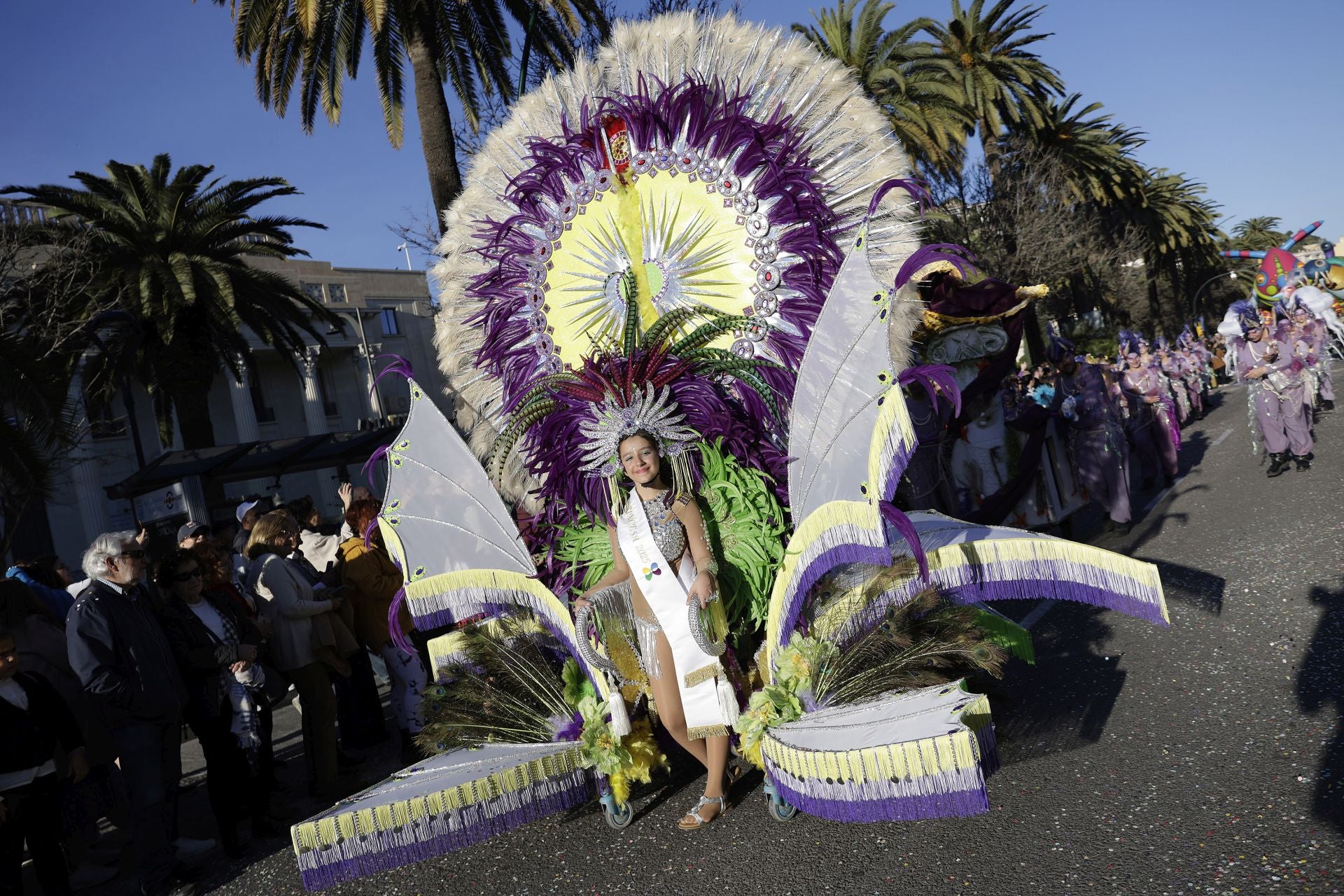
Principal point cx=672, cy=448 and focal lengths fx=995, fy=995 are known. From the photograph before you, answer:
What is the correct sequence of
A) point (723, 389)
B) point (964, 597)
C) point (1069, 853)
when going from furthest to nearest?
point (723, 389), point (964, 597), point (1069, 853)

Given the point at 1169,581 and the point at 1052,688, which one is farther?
the point at 1169,581

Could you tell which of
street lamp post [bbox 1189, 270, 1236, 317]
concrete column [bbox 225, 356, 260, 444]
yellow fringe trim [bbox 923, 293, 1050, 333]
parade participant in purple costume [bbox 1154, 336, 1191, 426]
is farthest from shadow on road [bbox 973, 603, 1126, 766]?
street lamp post [bbox 1189, 270, 1236, 317]

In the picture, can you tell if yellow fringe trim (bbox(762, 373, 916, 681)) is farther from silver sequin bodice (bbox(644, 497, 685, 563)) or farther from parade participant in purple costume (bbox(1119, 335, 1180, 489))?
parade participant in purple costume (bbox(1119, 335, 1180, 489))

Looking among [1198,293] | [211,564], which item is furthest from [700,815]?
[1198,293]

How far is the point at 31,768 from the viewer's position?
4.17 m

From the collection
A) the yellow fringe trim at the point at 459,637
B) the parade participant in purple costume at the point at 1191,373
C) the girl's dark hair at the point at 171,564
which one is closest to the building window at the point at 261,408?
the parade participant in purple costume at the point at 1191,373

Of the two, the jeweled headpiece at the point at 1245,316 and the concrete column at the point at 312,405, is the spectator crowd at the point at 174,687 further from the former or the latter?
the concrete column at the point at 312,405

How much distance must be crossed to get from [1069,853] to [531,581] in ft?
7.94

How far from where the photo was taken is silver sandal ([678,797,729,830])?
3.92m

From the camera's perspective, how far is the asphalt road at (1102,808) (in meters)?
3.06

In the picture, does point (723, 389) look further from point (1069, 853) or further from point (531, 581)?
point (1069, 853)

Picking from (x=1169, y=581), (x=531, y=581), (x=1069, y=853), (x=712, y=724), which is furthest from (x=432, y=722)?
(x=1169, y=581)

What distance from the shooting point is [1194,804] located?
3.31 m

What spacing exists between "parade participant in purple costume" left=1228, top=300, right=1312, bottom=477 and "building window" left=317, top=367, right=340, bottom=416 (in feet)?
116
